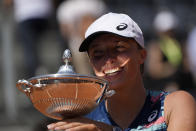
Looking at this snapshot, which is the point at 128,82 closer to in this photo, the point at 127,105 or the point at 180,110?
→ the point at 127,105

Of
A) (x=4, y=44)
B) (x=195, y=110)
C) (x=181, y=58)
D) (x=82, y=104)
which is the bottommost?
(x=181, y=58)

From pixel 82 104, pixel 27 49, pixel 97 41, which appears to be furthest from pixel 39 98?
pixel 27 49

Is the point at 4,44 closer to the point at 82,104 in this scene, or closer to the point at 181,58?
the point at 181,58

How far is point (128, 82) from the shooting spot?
3.00 meters

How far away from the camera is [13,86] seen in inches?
257

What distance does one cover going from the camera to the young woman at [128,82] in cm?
289

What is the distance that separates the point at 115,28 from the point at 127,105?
1.60 ft

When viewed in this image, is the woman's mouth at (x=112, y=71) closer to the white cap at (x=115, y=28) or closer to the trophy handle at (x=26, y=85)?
the white cap at (x=115, y=28)

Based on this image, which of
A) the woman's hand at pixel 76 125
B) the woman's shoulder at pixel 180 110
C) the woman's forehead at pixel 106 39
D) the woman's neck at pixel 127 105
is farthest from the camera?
the woman's neck at pixel 127 105

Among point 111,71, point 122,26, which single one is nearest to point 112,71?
point 111,71

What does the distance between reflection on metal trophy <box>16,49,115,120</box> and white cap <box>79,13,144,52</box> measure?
36cm

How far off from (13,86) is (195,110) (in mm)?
3934

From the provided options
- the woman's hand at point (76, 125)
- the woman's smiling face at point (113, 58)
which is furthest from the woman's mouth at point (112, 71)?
the woman's hand at point (76, 125)

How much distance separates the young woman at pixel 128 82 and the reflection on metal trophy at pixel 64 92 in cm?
31
